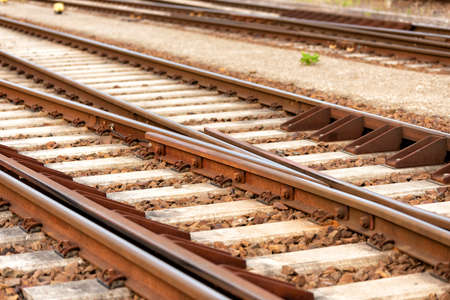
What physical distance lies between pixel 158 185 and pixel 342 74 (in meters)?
6.47

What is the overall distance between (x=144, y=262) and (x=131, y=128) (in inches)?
140

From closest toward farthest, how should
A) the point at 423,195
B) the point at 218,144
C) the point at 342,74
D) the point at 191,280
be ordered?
the point at 191,280 < the point at 423,195 < the point at 218,144 < the point at 342,74

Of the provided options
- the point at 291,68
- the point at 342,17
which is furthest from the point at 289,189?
the point at 342,17

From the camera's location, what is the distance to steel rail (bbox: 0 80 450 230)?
500 cm

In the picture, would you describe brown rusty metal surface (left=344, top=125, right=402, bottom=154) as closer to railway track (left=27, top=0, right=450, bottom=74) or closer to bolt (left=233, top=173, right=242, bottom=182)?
bolt (left=233, top=173, right=242, bottom=182)

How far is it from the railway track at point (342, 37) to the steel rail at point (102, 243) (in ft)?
27.4

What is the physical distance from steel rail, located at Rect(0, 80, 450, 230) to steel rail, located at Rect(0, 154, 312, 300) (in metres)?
1.35

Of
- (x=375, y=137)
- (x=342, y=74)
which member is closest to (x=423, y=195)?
(x=375, y=137)

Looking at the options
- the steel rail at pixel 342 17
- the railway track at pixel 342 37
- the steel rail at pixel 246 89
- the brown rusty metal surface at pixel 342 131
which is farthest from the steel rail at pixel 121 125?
the steel rail at pixel 342 17

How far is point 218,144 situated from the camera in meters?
6.89

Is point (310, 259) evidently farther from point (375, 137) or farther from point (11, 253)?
point (375, 137)

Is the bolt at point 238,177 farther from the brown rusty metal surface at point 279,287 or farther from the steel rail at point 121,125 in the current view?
the brown rusty metal surface at point 279,287

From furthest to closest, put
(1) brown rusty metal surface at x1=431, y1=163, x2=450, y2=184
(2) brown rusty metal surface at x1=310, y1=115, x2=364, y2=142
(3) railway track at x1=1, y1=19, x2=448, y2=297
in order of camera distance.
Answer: (2) brown rusty metal surface at x1=310, y1=115, x2=364, y2=142
(1) brown rusty metal surface at x1=431, y1=163, x2=450, y2=184
(3) railway track at x1=1, y1=19, x2=448, y2=297

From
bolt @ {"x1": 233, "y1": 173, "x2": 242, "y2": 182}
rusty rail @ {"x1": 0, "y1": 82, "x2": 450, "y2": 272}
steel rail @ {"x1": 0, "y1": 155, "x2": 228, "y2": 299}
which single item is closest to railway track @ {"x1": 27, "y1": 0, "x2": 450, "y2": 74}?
rusty rail @ {"x1": 0, "y1": 82, "x2": 450, "y2": 272}
